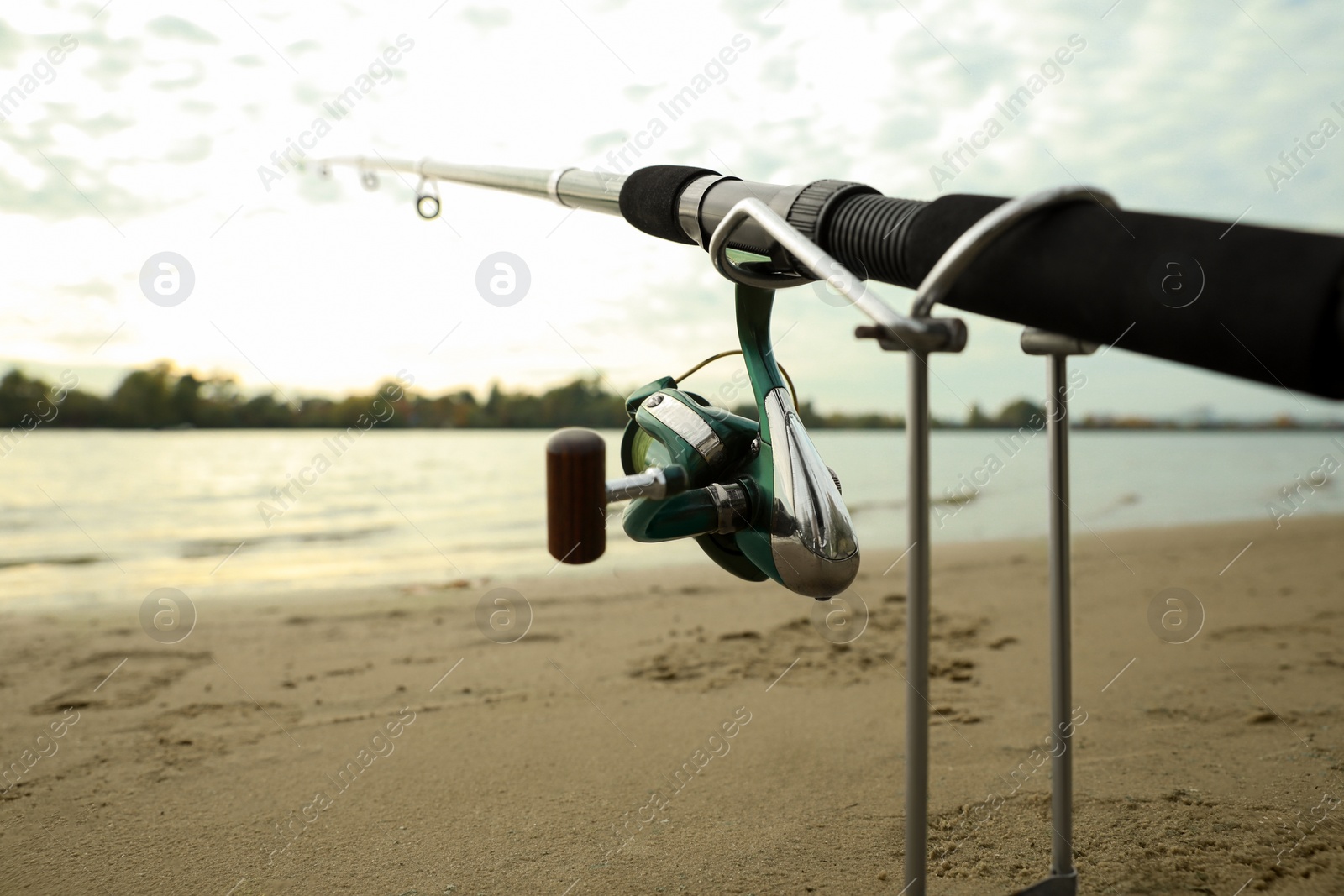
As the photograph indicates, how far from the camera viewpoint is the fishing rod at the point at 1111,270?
2.31ft

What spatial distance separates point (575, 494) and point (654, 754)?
1.91 meters

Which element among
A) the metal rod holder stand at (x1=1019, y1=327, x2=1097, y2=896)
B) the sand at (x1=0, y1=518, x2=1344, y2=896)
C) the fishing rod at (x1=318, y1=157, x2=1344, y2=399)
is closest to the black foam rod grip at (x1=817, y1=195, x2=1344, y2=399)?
the fishing rod at (x1=318, y1=157, x2=1344, y2=399)

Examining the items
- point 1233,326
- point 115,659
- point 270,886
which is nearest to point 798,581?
point 1233,326

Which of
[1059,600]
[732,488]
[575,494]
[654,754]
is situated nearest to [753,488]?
[732,488]

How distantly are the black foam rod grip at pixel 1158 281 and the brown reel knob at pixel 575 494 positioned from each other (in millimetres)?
460

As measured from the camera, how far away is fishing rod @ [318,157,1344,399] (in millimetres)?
703

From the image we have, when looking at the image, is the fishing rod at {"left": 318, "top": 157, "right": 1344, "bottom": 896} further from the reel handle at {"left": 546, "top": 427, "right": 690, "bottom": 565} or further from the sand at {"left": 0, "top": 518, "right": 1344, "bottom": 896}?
the sand at {"left": 0, "top": 518, "right": 1344, "bottom": 896}

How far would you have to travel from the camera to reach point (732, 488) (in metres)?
1.46

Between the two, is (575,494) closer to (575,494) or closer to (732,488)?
(575,494)

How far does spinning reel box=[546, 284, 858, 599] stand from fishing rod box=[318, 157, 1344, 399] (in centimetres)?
23

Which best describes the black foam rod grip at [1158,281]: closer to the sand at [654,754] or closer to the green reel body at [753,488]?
the green reel body at [753,488]

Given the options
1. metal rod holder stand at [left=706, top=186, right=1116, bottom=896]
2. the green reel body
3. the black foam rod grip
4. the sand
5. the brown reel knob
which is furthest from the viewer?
the sand

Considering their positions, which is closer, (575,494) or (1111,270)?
(1111,270)

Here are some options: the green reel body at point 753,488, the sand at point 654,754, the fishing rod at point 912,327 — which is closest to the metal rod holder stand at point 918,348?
the fishing rod at point 912,327
